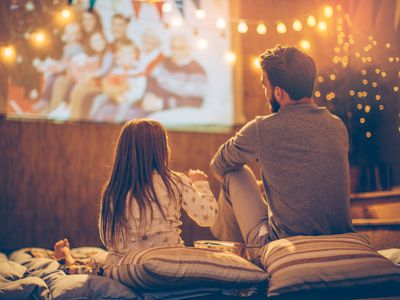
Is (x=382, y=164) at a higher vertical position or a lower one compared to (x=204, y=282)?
higher

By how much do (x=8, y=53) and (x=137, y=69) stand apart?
3.12 ft

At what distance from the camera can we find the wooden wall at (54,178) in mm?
3627

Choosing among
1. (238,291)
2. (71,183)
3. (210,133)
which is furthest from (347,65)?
(238,291)

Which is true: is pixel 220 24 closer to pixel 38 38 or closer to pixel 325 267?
pixel 38 38

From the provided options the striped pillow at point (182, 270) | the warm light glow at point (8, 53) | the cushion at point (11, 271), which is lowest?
the cushion at point (11, 271)

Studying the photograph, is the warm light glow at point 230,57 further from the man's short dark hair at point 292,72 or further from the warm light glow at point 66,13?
the man's short dark hair at point 292,72

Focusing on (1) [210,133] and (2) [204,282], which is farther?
(1) [210,133]

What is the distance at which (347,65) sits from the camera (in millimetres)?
3943

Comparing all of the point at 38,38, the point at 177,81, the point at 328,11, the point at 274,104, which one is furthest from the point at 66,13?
the point at 274,104

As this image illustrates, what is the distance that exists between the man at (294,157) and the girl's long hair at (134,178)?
13.5 inches

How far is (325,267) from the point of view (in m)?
1.82

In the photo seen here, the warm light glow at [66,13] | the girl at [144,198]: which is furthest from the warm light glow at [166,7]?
the girl at [144,198]

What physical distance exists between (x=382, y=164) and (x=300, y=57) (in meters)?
1.68

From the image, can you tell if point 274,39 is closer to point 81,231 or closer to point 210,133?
point 210,133
